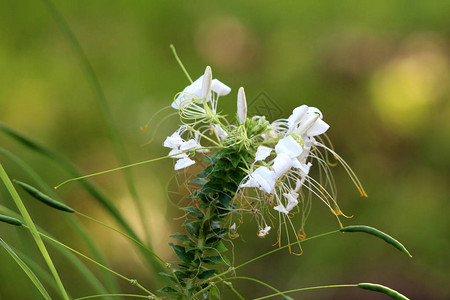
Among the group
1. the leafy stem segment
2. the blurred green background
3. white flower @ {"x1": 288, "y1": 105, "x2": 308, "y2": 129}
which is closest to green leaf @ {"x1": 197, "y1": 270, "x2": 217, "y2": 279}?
the leafy stem segment

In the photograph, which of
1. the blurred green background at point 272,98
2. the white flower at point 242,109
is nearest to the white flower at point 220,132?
the white flower at point 242,109

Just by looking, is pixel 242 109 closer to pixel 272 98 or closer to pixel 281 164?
pixel 281 164

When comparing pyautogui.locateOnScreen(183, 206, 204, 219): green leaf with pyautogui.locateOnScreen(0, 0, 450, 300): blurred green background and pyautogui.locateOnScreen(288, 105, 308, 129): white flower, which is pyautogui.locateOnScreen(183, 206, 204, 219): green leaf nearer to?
pyautogui.locateOnScreen(288, 105, 308, 129): white flower

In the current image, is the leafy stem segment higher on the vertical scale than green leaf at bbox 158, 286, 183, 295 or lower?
higher

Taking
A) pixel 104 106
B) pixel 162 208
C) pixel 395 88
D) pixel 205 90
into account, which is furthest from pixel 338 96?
pixel 205 90

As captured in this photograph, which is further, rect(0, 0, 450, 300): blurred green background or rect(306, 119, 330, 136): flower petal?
rect(0, 0, 450, 300): blurred green background

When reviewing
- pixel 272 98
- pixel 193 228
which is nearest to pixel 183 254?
pixel 193 228

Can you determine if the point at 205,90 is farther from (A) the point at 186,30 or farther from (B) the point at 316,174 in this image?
(A) the point at 186,30
